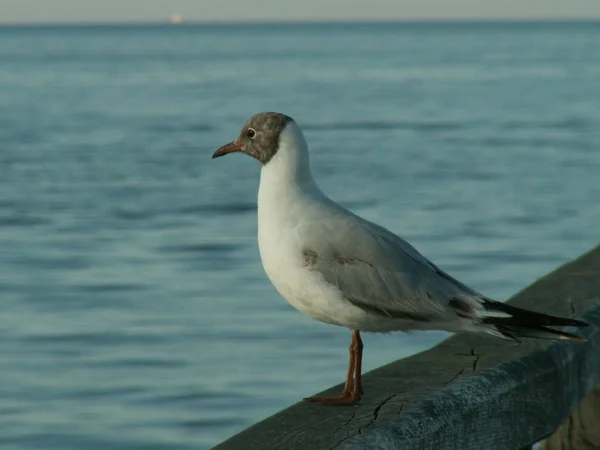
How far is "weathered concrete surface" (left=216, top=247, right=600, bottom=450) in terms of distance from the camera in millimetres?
2900

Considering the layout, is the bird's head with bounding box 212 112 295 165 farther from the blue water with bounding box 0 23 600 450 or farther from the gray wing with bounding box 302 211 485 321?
the blue water with bounding box 0 23 600 450

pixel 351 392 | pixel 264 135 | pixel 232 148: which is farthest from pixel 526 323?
pixel 232 148

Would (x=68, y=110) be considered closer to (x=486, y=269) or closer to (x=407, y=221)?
(x=407, y=221)

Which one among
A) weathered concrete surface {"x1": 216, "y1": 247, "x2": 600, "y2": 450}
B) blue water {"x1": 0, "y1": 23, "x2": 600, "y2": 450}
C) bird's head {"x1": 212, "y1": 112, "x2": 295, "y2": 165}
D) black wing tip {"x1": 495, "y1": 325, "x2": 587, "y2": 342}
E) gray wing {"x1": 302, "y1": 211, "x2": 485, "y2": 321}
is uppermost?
blue water {"x1": 0, "y1": 23, "x2": 600, "y2": 450}

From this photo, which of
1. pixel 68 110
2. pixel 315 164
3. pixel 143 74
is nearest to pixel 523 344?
pixel 315 164

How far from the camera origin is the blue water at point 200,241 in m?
7.16

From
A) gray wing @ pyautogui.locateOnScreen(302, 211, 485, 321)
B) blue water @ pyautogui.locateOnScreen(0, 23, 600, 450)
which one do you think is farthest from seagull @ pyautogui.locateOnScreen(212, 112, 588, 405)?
blue water @ pyautogui.locateOnScreen(0, 23, 600, 450)

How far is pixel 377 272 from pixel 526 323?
2.22 ft

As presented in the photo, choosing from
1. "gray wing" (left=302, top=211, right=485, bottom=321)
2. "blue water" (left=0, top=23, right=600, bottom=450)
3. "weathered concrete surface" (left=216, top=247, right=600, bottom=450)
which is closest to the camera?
"weathered concrete surface" (left=216, top=247, right=600, bottom=450)

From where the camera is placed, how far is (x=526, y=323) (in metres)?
3.35

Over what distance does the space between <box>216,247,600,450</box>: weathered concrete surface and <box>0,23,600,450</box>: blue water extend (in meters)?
3.16

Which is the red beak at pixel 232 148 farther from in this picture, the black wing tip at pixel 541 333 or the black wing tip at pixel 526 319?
the black wing tip at pixel 541 333

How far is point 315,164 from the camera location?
20141 millimetres

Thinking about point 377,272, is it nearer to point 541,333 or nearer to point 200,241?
point 541,333
